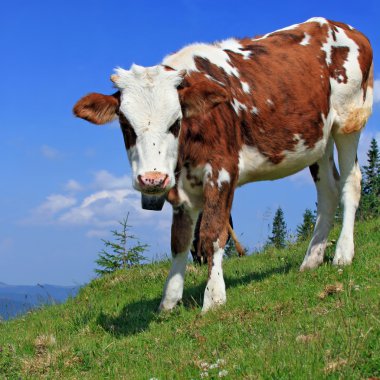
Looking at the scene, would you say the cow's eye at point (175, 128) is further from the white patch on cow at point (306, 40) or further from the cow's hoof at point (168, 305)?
the white patch on cow at point (306, 40)

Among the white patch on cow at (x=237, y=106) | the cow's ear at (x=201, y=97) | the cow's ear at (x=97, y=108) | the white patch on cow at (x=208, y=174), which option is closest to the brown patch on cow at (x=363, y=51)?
the white patch on cow at (x=237, y=106)

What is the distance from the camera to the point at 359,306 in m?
6.32

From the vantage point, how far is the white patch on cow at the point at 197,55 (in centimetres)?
861

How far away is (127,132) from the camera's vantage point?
24.8ft

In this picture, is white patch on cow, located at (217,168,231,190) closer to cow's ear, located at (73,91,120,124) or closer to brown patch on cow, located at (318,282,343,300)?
cow's ear, located at (73,91,120,124)

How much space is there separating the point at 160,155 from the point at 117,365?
2.31 meters

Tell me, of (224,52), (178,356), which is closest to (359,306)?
(178,356)

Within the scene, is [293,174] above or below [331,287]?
above

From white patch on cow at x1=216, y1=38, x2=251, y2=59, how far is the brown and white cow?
2cm

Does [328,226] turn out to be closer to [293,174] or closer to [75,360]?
[293,174]

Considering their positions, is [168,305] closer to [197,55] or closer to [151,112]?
[151,112]

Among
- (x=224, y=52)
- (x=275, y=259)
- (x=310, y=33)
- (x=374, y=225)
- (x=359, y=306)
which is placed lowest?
(x=359, y=306)

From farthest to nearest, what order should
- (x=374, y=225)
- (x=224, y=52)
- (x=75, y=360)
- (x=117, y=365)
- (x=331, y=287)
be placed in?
(x=374, y=225)
(x=224, y=52)
(x=331, y=287)
(x=75, y=360)
(x=117, y=365)

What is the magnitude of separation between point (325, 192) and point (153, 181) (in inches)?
174
